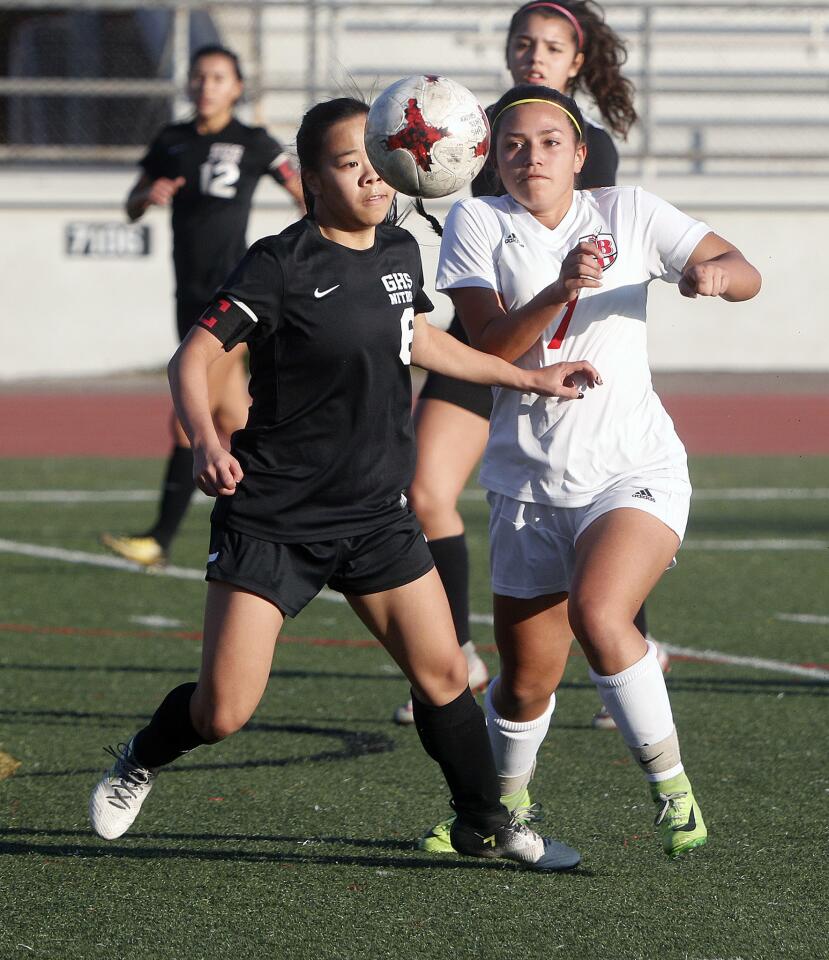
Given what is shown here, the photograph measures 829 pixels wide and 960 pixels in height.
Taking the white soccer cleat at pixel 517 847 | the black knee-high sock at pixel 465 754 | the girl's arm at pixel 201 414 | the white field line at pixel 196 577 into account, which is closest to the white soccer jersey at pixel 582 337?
the black knee-high sock at pixel 465 754

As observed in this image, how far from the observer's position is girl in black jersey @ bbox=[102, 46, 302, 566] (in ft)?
28.6

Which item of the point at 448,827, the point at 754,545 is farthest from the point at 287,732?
the point at 754,545

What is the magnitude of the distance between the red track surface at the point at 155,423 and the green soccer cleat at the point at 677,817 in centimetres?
1046

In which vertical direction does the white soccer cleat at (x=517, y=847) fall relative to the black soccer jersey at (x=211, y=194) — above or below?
below

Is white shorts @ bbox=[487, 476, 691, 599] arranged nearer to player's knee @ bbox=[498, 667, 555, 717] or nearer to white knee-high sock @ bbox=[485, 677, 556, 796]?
player's knee @ bbox=[498, 667, 555, 717]

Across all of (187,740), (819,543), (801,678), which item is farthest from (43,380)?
(187,740)

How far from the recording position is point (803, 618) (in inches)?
299

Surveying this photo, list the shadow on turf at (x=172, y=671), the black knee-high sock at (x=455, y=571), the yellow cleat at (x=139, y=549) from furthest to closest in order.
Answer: the yellow cleat at (x=139, y=549) < the shadow on turf at (x=172, y=671) < the black knee-high sock at (x=455, y=571)

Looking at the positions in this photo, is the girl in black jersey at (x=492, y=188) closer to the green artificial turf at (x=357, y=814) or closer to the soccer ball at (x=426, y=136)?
the green artificial turf at (x=357, y=814)

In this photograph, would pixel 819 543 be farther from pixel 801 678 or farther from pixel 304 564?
pixel 304 564

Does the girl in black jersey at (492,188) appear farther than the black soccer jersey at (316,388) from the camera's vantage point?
Yes

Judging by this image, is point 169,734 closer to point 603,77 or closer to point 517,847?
point 517,847

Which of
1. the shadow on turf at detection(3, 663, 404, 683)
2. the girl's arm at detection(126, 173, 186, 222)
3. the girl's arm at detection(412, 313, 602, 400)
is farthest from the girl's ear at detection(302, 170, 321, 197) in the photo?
the girl's arm at detection(126, 173, 186, 222)

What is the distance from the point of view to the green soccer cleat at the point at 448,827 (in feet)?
14.0
